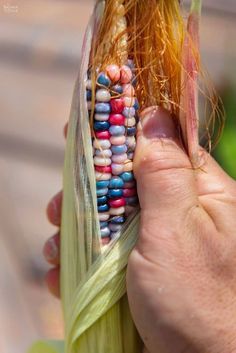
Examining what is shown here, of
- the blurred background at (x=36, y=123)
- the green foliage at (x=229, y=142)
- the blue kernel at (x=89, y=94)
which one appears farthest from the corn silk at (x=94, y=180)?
the green foliage at (x=229, y=142)

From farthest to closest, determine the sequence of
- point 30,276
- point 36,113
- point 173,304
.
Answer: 1. point 36,113
2. point 30,276
3. point 173,304

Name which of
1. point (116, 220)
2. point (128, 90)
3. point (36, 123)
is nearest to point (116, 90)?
point (128, 90)

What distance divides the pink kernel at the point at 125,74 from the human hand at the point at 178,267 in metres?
0.07

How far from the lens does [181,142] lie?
0.57 meters

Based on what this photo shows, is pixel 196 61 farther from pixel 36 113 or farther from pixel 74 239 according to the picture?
pixel 36 113

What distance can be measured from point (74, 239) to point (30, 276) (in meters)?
0.44

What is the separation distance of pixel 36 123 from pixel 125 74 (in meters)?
0.60

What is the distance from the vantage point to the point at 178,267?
1.73ft

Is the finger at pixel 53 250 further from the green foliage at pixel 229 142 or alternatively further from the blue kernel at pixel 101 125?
the green foliage at pixel 229 142

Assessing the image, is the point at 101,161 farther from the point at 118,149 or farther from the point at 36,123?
the point at 36,123

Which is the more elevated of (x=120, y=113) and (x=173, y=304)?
(x=120, y=113)

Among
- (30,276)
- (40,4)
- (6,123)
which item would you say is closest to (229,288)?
(30,276)

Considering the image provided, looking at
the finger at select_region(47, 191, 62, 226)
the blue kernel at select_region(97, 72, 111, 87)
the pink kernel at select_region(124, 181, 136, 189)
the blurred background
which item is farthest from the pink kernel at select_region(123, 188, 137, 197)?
the blurred background

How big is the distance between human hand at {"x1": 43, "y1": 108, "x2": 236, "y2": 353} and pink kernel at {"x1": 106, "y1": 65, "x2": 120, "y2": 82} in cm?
8
